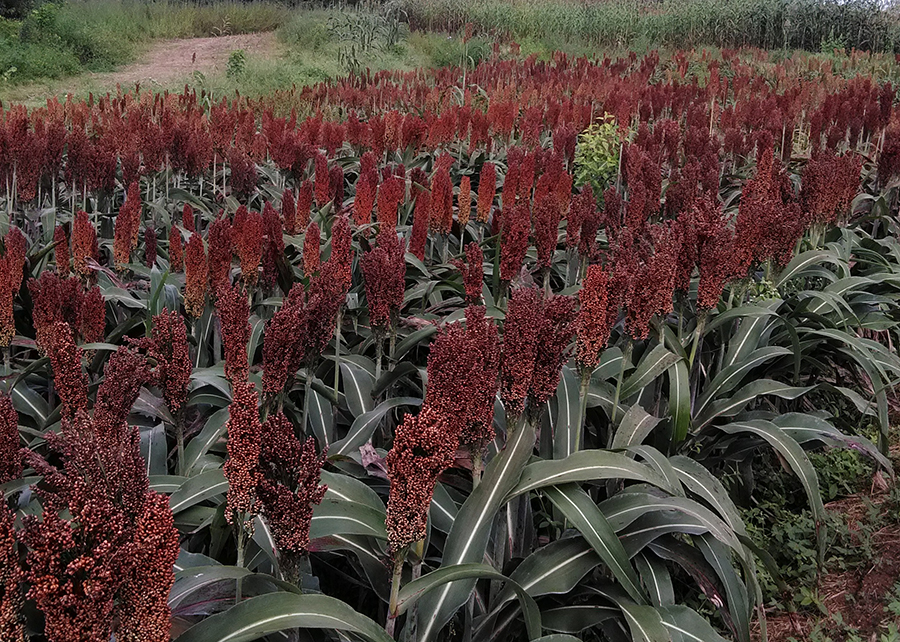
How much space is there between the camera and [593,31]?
23.7 meters

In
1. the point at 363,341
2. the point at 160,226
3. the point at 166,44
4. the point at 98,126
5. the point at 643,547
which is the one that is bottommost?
the point at 643,547

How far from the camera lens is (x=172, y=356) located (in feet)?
6.47

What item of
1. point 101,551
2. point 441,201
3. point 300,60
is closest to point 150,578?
point 101,551

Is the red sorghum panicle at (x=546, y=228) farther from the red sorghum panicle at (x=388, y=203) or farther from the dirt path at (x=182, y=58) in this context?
the dirt path at (x=182, y=58)

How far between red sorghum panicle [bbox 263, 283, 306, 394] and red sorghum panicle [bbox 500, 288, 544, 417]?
54 centimetres

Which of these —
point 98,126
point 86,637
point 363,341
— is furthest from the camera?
point 98,126

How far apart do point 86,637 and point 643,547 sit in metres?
1.84

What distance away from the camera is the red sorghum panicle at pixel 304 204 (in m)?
3.78

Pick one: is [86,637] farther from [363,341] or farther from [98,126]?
[98,126]

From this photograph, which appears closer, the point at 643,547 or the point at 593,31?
the point at 643,547

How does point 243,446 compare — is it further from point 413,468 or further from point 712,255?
point 712,255

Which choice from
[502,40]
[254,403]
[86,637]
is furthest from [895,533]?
[502,40]

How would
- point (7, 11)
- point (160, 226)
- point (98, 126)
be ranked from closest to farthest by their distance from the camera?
point (160, 226)
point (98, 126)
point (7, 11)

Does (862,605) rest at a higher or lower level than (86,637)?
lower
